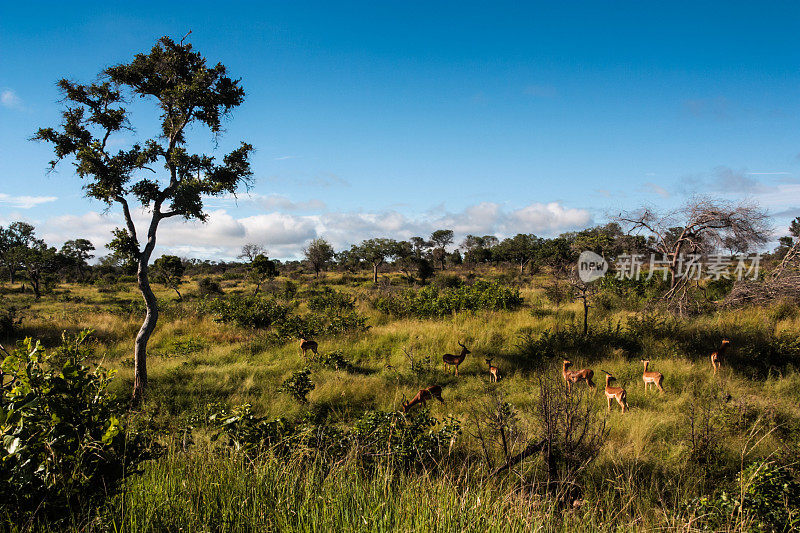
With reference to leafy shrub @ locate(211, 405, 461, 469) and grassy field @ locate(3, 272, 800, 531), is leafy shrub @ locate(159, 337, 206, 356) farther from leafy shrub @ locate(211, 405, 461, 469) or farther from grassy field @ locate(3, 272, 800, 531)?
leafy shrub @ locate(211, 405, 461, 469)

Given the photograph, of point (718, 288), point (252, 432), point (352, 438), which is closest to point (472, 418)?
point (352, 438)

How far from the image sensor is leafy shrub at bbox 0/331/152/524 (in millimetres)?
2166

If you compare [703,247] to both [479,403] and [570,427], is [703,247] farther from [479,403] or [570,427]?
[570,427]

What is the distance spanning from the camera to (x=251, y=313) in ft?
46.8

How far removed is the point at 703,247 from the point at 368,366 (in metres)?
10.1

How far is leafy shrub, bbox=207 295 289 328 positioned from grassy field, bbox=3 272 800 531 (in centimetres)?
42

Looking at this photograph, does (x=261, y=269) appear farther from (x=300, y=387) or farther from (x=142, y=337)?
(x=300, y=387)

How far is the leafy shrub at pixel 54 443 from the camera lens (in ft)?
7.11

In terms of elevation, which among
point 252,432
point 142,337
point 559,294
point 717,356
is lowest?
point 252,432

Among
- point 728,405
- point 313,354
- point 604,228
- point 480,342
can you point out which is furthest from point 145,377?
point 604,228

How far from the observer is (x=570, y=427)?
4.27 metres

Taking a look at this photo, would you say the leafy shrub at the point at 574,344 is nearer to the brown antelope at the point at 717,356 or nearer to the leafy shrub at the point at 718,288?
the brown antelope at the point at 717,356

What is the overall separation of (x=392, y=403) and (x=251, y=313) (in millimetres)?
8697

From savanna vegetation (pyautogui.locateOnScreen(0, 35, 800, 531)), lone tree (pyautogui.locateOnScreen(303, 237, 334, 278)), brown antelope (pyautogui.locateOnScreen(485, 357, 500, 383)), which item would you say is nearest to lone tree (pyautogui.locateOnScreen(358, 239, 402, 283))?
lone tree (pyautogui.locateOnScreen(303, 237, 334, 278))
